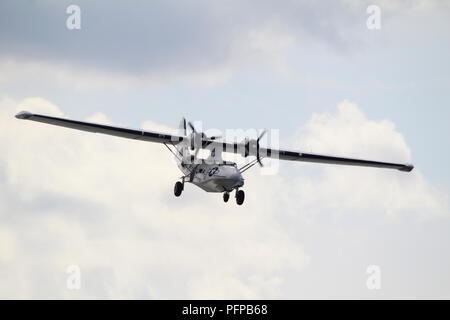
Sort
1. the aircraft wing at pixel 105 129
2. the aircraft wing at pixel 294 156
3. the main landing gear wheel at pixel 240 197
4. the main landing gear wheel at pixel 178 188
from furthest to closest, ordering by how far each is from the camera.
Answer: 1. the main landing gear wheel at pixel 178 188
2. the aircraft wing at pixel 294 156
3. the main landing gear wheel at pixel 240 197
4. the aircraft wing at pixel 105 129

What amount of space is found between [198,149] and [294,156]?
7195 millimetres

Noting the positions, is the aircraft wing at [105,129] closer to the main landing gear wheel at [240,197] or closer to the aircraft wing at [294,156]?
the aircraft wing at [294,156]

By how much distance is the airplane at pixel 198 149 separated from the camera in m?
38.2

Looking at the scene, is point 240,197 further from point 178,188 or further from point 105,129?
point 105,129

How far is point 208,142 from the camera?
4034cm

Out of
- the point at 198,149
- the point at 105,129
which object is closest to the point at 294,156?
the point at 198,149

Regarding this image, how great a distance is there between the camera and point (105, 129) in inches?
1564

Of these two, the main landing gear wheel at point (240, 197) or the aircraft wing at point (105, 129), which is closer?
the aircraft wing at point (105, 129)

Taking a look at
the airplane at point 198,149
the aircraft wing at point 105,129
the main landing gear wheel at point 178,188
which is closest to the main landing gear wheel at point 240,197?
the airplane at point 198,149

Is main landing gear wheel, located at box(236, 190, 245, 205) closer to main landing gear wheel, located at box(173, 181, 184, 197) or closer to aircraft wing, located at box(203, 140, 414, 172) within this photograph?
aircraft wing, located at box(203, 140, 414, 172)

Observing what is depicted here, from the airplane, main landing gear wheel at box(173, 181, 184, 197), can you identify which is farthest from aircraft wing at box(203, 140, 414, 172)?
main landing gear wheel at box(173, 181, 184, 197)
